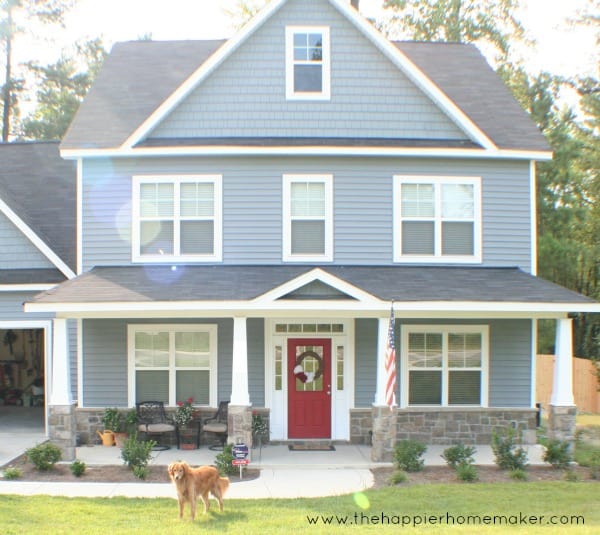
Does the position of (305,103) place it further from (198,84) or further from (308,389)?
(308,389)

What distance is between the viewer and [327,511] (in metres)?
9.98

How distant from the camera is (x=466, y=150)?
15164 mm

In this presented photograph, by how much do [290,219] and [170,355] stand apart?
375 centimetres

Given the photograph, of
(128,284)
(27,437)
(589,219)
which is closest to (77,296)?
(128,284)

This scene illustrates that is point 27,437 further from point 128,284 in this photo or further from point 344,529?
point 344,529

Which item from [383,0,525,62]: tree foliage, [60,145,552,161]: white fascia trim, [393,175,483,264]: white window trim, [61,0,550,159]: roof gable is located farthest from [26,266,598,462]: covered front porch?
[383,0,525,62]: tree foliage

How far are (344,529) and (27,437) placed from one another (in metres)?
9.05

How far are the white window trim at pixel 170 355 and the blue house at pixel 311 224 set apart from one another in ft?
0.10

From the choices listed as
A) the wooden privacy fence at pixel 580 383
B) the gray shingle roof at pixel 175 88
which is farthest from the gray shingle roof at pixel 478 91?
the wooden privacy fence at pixel 580 383

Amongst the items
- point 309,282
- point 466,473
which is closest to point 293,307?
point 309,282

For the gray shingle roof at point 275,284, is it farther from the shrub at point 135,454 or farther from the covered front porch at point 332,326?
the shrub at point 135,454

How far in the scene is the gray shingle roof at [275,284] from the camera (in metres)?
13.4

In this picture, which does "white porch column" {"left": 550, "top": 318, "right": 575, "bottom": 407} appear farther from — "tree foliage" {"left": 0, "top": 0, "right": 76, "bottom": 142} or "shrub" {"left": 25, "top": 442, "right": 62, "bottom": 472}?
"tree foliage" {"left": 0, "top": 0, "right": 76, "bottom": 142}

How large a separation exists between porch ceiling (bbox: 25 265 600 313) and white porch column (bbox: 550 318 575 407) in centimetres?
62
